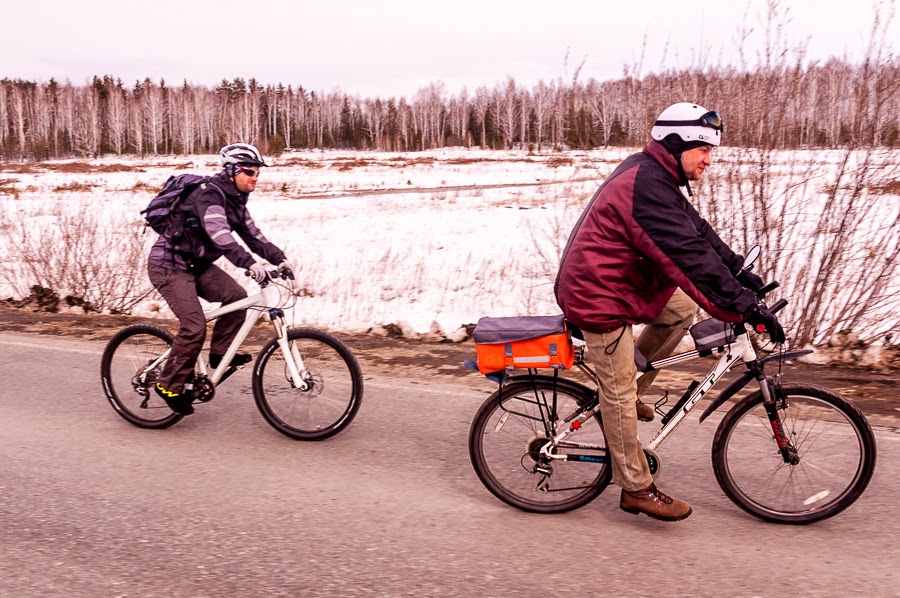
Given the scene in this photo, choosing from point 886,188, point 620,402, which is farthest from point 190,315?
point 886,188

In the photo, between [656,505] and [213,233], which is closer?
[656,505]

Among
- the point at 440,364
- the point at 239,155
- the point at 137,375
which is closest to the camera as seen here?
the point at 239,155

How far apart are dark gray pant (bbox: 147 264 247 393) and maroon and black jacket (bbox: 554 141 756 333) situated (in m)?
2.83

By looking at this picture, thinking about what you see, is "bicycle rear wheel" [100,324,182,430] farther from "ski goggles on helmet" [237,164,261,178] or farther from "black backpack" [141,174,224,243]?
"ski goggles on helmet" [237,164,261,178]

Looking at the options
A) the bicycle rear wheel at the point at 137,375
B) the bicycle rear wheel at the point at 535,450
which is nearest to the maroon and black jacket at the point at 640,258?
the bicycle rear wheel at the point at 535,450

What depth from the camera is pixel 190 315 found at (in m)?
5.59

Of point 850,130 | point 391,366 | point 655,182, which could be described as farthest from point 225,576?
point 850,130

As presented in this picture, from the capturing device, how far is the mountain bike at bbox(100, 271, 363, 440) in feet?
18.2

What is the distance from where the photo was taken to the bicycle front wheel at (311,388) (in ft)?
18.1

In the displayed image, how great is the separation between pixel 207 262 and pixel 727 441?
12.6 feet

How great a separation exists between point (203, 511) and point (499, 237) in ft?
45.2

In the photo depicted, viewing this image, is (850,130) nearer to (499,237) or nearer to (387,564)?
(387,564)

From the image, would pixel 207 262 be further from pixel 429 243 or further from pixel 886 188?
pixel 429 243

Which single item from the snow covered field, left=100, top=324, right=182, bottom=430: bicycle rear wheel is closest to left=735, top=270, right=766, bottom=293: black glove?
the snow covered field
